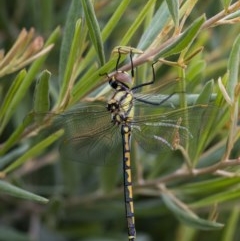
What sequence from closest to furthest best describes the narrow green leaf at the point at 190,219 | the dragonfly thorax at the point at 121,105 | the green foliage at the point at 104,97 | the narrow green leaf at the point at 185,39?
the narrow green leaf at the point at 185,39
the green foliage at the point at 104,97
the narrow green leaf at the point at 190,219
the dragonfly thorax at the point at 121,105

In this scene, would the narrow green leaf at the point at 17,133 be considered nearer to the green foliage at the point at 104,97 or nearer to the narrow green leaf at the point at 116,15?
the green foliage at the point at 104,97

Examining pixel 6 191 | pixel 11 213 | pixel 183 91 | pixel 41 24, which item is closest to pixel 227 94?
pixel 183 91

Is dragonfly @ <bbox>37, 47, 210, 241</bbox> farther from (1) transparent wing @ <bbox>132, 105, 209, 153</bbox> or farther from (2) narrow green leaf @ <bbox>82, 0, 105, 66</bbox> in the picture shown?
(2) narrow green leaf @ <bbox>82, 0, 105, 66</bbox>

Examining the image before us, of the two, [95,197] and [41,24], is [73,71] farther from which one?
[95,197]

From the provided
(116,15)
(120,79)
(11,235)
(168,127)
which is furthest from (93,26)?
(11,235)

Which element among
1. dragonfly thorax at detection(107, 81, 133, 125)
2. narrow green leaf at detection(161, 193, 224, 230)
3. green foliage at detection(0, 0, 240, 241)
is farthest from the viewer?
dragonfly thorax at detection(107, 81, 133, 125)

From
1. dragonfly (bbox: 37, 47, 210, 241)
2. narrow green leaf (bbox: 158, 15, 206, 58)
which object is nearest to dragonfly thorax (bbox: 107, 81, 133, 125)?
dragonfly (bbox: 37, 47, 210, 241)

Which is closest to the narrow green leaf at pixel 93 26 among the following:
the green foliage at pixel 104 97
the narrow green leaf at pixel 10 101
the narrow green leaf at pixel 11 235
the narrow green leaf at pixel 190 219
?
the green foliage at pixel 104 97

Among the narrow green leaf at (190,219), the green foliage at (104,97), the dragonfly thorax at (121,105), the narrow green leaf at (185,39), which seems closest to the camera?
the narrow green leaf at (185,39)
